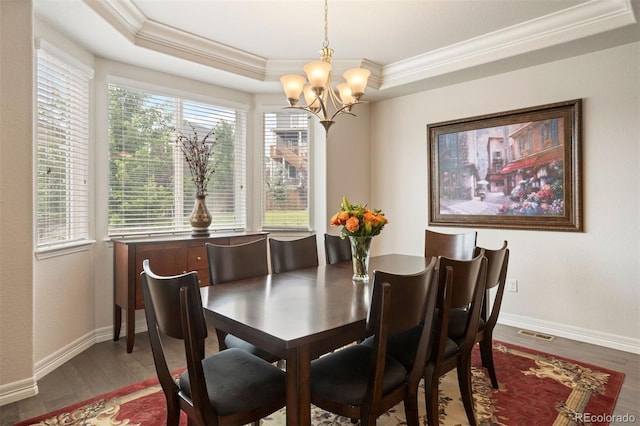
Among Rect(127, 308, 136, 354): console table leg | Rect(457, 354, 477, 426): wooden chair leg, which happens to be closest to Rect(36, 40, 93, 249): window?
Rect(127, 308, 136, 354): console table leg

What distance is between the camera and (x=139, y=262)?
3.19 m

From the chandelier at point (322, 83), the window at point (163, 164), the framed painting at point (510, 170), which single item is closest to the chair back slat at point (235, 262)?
the chandelier at point (322, 83)

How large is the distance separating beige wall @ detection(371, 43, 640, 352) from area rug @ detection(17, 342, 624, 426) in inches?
30.0

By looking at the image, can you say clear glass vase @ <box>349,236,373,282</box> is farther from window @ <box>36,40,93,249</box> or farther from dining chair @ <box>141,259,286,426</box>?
window @ <box>36,40,93,249</box>

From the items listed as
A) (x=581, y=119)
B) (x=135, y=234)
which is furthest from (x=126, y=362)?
(x=581, y=119)

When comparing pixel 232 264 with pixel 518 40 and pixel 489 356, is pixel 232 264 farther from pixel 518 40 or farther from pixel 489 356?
pixel 518 40

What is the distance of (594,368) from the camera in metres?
2.74

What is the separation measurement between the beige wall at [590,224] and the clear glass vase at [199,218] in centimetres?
285

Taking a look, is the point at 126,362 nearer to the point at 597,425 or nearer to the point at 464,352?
the point at 464,352

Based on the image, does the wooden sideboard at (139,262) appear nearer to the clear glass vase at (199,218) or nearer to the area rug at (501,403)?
the clear glass vase at (199,218)

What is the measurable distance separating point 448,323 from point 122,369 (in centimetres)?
236

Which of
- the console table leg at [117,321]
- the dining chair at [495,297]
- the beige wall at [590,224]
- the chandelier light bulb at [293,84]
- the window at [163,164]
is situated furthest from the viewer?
the window at [163,164]

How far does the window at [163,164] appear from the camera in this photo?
139 inches

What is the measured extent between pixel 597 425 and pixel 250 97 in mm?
4230
